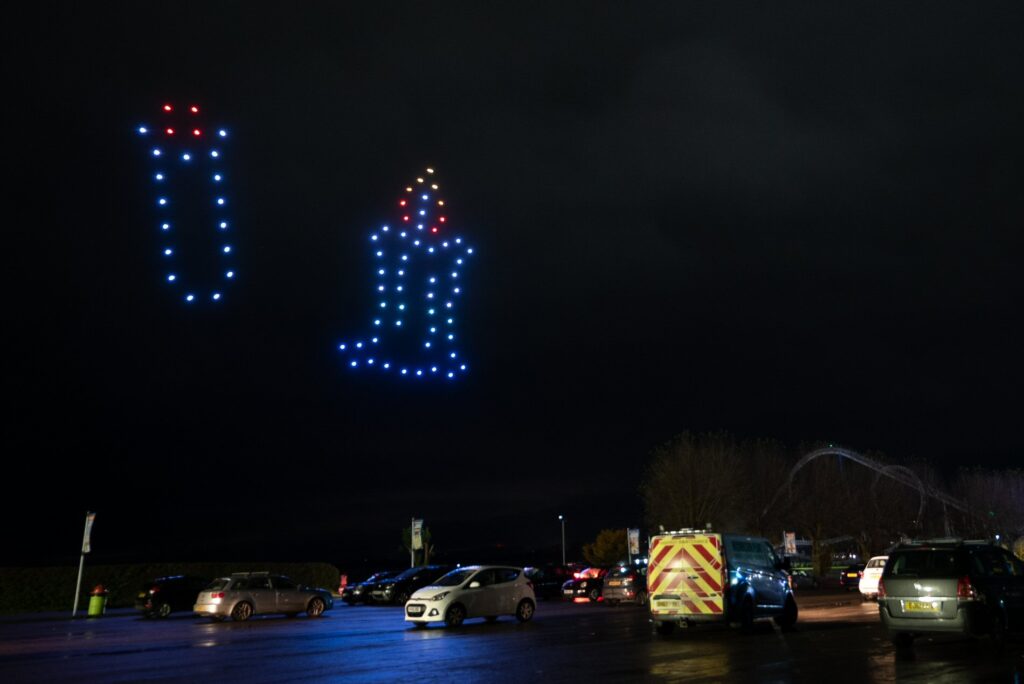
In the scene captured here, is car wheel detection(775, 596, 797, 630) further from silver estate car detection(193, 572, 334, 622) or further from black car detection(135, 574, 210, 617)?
black car detection(135, 574, 210, 617)

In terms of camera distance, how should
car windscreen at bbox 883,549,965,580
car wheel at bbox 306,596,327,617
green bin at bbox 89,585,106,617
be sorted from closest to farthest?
car windscreen at bbox 883,549,965,580 → car wheel at bbox 306,596,327,617 → green bin at bbox 89,585,106,617

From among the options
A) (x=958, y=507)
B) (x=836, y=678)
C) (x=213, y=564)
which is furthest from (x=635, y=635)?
(x=958, y=507)

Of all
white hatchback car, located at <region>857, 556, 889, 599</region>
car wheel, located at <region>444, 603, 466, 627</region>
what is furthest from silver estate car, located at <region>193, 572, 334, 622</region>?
white hatchback car, located at <region>857, 556, 889, 599</region>

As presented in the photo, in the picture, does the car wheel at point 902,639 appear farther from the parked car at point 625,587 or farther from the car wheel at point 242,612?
the car wheel at point 242,612

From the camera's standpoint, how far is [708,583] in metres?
20.0

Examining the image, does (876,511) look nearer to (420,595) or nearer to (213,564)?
(213,564)

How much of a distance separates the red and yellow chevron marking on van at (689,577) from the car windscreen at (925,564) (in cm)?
397

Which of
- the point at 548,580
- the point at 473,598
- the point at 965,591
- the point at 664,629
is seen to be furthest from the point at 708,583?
the point at 548,580

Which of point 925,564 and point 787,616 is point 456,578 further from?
point 925,564

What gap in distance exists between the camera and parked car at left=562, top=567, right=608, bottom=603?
39.3 metres

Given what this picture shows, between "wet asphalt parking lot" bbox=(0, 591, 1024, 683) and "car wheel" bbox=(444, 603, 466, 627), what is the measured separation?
370mm

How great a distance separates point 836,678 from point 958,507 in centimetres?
7291

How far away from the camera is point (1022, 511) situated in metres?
75.3

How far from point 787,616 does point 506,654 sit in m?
8.16
